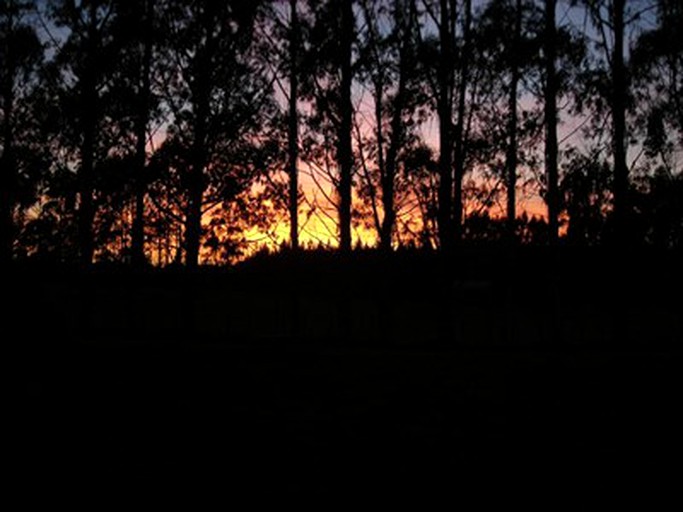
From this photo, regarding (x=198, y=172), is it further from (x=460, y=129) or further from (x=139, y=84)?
(x=460, y=129)

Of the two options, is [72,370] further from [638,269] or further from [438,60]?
[438,60]

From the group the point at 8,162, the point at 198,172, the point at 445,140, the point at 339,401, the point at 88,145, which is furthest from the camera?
the point at 8,162

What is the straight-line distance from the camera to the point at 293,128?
2562 cm

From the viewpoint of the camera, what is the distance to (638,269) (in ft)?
64.9

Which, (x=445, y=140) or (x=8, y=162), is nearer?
(x=445, y=140)

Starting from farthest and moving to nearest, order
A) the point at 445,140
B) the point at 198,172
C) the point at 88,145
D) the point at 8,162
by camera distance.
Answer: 1. the point at 8,162
2. the point at 88,145
3. the point at 198,172
4. the point at 445,140

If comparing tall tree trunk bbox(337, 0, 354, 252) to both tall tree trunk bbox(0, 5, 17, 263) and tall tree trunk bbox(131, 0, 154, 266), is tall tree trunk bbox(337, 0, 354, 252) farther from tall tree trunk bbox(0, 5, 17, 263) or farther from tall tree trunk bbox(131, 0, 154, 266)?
tall tree trunk bbox(0, 5, 17, 263)

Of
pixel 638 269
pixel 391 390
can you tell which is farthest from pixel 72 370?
pixel 638 269

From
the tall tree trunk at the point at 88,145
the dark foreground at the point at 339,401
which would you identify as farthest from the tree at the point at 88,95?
the dark foreground at the point at 339,401

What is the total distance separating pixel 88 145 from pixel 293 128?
711 centimetres

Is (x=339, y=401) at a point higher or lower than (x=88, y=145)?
lower

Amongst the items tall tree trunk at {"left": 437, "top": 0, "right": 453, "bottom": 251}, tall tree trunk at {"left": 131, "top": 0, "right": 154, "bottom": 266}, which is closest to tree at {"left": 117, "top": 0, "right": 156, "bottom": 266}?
tall tree trunk at {"left": 131, "top": 0, "right": 154, "bottom": 266}

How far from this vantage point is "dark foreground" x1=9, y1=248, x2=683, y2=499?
5051 millimetres

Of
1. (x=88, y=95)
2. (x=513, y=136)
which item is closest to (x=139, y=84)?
(x=88, y=95)
